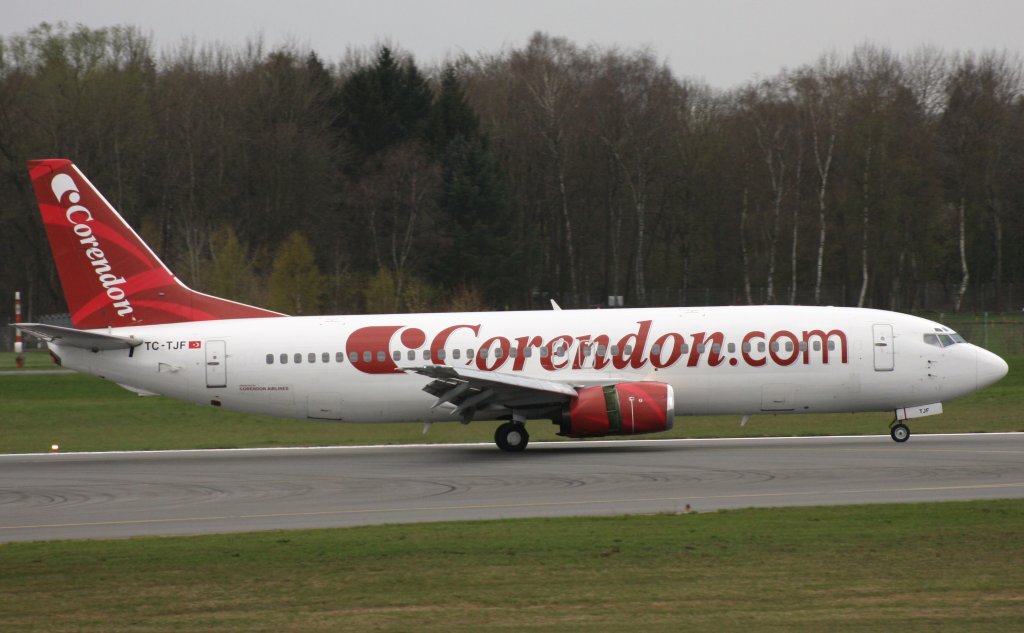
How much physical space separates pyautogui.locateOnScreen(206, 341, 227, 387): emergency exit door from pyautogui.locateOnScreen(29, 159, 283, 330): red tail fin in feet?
4.21

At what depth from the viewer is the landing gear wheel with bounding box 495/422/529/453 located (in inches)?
1147

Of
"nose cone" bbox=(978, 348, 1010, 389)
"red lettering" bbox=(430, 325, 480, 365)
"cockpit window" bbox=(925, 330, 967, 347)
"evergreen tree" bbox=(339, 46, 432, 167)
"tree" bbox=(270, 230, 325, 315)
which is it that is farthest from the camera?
"evergreen tree" bbox=(339, 46, 432, 167)

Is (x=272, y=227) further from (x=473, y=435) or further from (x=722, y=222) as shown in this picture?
(x=473, y=435)

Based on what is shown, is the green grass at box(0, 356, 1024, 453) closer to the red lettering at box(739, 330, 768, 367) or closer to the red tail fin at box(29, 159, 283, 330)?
the red lettering at box(739, 330, 768, 367)

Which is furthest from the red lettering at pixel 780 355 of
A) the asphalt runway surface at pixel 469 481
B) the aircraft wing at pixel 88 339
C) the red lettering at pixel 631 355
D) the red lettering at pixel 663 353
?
the aircraft wing at pixel 88 339

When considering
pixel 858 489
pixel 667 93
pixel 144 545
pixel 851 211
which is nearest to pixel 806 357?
pixel 858 489

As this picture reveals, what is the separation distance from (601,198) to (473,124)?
10.3 m

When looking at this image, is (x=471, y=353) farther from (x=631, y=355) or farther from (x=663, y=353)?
(x=663, y=353)

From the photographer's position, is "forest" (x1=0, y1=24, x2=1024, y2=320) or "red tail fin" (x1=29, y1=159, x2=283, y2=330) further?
"forest" (x1=0, y1=24, x2=1024, y2=320)

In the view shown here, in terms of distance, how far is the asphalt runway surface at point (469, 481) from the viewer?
66.6ft

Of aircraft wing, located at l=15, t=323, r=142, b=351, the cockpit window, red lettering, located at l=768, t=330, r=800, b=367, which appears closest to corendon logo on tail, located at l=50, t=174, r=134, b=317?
aircraft wing, located at l=15, t=323, r=142, b=351

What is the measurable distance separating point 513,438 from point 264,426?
11845 millimetres

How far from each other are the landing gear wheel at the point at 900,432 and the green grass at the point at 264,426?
10.3 ft

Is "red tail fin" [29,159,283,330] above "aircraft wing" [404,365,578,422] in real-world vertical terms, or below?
above
